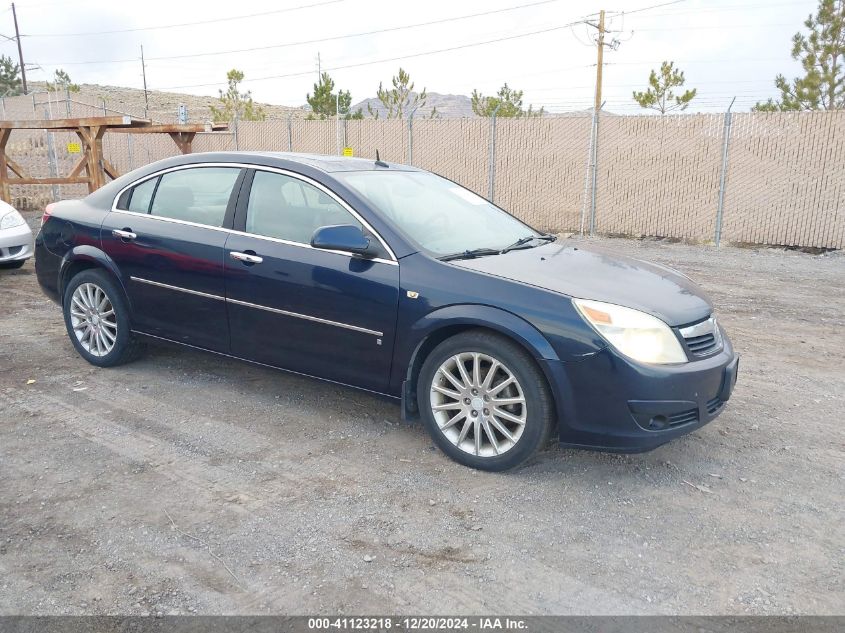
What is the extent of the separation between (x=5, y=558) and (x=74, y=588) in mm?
439

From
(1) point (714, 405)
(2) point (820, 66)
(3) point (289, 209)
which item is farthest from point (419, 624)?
(2) point (820, 66)

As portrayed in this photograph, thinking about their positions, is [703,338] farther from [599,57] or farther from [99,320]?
[599,57]

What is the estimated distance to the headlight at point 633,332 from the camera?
3588 mm

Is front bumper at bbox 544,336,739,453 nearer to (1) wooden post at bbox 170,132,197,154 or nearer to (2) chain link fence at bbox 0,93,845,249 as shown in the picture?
(2) chain link fence at bbox 0,93,845,249

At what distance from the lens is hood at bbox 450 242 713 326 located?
3.76m

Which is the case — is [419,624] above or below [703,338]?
below

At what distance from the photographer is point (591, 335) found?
3.57 m

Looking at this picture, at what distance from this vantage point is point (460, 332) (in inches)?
156

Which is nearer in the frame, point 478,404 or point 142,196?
point 478,404

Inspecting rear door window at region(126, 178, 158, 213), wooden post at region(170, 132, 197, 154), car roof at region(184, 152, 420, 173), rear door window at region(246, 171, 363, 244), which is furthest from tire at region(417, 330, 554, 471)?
wooden post at region(170, 132, 197, 154)

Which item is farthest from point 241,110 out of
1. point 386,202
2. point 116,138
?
point 386,202

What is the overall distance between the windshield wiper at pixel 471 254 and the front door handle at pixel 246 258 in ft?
3.93

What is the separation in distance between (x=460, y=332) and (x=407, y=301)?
0.34m

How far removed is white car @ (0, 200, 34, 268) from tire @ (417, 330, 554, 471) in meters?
7.48
